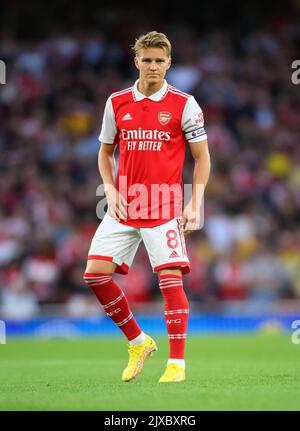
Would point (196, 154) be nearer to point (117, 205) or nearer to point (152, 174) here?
point (152, 174)

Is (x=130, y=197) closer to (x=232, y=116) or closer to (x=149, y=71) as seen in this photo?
(x=149, y=71)

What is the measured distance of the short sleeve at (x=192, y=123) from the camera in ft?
26.7

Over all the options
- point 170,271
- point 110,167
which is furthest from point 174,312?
point 110,167

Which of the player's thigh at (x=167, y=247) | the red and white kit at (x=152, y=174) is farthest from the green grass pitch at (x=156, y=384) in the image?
the red and white kit at (x=152, y=174)

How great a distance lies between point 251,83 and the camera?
22.0 m

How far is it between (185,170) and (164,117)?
39.2ft

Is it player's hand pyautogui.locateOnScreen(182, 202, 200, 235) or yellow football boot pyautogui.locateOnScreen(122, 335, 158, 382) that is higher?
player's hand pyautogui.locateOnScreen(182, 202, 200, 235)

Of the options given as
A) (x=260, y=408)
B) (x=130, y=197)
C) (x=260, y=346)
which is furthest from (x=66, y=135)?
(x=260, y=408)

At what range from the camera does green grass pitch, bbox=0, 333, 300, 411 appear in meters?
6.38

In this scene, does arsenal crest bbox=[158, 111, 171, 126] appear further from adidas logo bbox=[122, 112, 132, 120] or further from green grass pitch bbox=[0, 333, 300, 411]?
green grass pitch bbox=[0, 333, 300, 411]

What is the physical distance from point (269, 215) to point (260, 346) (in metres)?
6.16

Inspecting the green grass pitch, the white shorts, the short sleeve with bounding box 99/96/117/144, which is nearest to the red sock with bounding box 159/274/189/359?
the white shorts

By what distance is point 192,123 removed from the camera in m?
8.13

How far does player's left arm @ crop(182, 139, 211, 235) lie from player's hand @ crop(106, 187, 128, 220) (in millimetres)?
491
